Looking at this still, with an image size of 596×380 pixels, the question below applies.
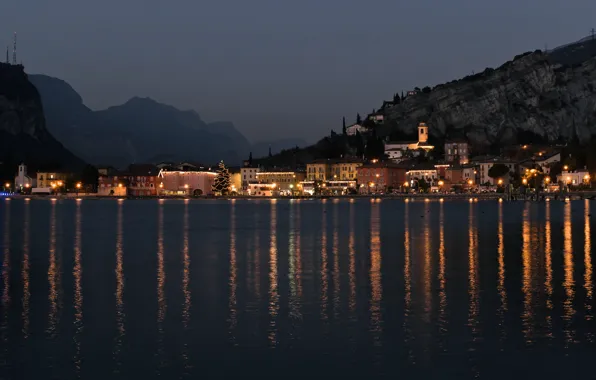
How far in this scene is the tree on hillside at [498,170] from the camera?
139750mm

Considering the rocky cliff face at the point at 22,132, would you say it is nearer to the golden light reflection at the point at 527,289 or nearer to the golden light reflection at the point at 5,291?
the golden light reflection at the point at 5,291

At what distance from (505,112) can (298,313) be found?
18515 centimetres

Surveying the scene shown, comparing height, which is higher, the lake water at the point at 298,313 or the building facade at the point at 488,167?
the building facade at the point at 488,167

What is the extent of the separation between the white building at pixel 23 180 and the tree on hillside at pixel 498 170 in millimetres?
95502

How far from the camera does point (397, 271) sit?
74.2ft

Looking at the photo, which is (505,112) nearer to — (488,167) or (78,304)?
(488,167)

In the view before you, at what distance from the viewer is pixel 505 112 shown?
192m

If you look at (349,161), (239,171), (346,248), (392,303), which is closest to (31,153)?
(239,171)

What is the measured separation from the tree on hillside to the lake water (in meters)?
113

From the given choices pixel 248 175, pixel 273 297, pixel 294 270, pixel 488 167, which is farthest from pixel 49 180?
pixel 273 297

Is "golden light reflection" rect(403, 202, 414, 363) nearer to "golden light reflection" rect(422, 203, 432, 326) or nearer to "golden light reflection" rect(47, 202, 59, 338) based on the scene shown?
"golden light reflection" rect(422, 203, 432, 326)

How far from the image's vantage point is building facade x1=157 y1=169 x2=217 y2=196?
158750 mm

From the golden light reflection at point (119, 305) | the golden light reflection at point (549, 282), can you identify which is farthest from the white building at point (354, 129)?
the golden light reflection at point (119, 305)

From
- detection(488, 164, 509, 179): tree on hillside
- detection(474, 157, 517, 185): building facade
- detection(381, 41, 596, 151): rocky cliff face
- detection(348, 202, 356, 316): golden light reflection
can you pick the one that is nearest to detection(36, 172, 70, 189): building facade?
detection(381, 41, 596, 151): rocky cliff face
